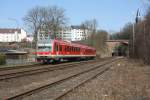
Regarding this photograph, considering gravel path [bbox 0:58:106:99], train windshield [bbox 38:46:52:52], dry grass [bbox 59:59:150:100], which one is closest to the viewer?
dry grass [bbox 59:59:150:100]

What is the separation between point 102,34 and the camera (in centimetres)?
14112

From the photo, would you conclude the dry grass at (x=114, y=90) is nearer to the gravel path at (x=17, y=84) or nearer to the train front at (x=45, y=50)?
the gravel path at (x=17, y=84)

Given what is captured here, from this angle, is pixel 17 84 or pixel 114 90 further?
pixel 17 84

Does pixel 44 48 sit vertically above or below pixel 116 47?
below

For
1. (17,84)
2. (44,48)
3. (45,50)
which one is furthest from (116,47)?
(17,84)

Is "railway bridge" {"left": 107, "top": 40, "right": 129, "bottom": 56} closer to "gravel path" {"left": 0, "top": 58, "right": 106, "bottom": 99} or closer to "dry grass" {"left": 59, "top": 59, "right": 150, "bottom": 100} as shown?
"gravel path" {"left": 0, "top": 58, "right": 106, "bottom": 99}

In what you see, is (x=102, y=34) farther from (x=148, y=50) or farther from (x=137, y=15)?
(x=148, y=50)

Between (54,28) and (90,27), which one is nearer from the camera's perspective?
(54,28)

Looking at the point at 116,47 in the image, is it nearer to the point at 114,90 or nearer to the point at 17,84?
the point at 17,84

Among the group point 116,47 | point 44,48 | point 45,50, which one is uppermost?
point 116,47

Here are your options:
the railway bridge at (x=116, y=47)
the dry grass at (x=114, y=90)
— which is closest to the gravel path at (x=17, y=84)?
the dry grass at (x=114, y=90)

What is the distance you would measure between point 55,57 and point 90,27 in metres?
105

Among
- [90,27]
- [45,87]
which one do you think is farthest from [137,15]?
[90,27]

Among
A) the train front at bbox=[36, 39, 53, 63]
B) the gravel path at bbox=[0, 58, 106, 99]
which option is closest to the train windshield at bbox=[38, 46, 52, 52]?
→ the train front at bbox=[36, 39, 53, 63]
